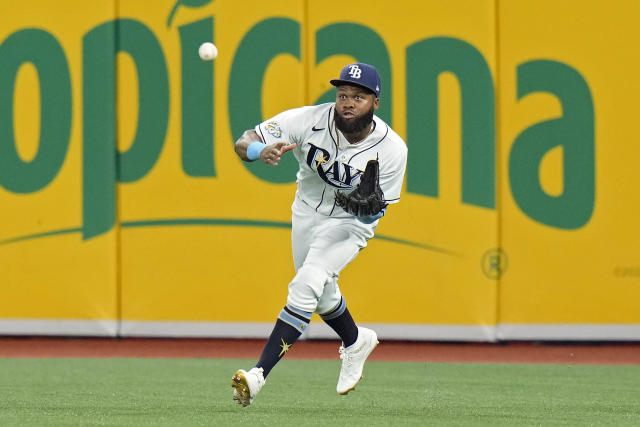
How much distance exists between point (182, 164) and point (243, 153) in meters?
4.57

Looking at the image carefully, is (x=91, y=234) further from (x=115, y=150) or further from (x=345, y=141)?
(x=345, y=141)

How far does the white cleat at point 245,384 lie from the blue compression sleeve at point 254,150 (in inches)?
39.1

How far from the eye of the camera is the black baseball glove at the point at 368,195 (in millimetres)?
5734

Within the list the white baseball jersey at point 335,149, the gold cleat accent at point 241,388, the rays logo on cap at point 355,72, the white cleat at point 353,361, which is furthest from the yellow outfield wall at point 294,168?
the gold cleat accent at point 241,388

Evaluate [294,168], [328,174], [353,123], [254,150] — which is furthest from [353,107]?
[294,168]

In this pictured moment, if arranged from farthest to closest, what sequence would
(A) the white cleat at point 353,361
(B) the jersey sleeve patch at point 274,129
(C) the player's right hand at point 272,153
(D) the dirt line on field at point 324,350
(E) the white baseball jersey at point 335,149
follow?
(D) the dirt line on field at point 324,350 → (A) the white cleat at point 353,361 → (E) the white baseball jersey at point 335,149 → (B) the jersey sleeve patch at point 274,129 → (C) the player's right hand at point 272,153

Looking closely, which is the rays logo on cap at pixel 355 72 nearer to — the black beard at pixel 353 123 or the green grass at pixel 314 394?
the black beard at pixel 353 123

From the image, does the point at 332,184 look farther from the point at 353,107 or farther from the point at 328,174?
the point at 353,107

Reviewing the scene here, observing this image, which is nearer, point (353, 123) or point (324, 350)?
point (353, 123)

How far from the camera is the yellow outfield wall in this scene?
971cm

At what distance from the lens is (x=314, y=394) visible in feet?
21.8

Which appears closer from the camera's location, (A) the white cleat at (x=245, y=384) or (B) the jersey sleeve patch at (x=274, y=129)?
(A) the white cleat at (x=245, y=384)

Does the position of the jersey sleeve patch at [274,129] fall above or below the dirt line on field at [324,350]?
above

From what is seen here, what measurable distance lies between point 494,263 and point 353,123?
433cm
